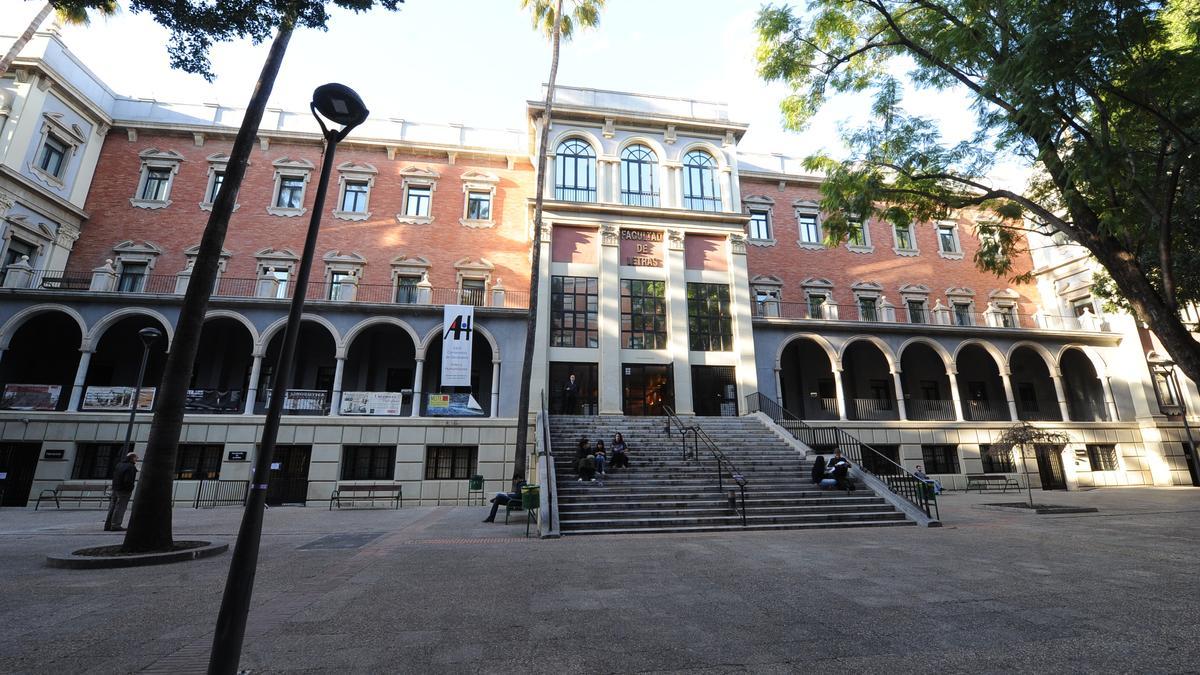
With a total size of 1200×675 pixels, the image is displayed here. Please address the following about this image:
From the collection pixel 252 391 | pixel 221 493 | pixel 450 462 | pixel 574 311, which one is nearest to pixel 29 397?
pixel 252 391

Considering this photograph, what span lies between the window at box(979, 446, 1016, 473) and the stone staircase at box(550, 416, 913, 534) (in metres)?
13.1

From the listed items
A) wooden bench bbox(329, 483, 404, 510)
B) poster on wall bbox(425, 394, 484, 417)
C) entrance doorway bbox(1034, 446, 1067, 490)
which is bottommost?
wooden bench bbox(329, 483, 404, 510)

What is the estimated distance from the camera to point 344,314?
20.8m

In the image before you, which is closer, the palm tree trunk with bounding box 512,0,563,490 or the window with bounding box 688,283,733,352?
the palm tree trunk with bounding box 512,0,563,490

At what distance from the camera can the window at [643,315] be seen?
22625mm

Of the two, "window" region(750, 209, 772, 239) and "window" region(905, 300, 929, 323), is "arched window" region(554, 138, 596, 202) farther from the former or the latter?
"window" region(905, 300, 929, 323)

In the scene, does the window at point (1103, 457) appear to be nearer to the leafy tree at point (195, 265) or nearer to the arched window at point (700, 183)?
the arched window at point (700, 183)

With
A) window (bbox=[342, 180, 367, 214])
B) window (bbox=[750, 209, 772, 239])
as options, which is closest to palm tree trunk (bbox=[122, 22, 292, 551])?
window (bbox=[342, 180, 367, 214])

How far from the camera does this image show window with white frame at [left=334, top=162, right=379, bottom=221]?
79.8 feet

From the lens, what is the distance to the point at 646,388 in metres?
22.4

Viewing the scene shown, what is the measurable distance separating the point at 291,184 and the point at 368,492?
15832 millimetres

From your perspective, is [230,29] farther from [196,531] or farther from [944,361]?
[944,361]

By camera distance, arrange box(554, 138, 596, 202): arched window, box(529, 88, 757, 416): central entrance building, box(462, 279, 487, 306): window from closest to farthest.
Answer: box(529, 88, 757, 416): central entrance building
box(462, 279, 487, 306): window
box(554, 138, 596, 202): arched window

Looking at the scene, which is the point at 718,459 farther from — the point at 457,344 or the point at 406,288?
the point at 406,288
